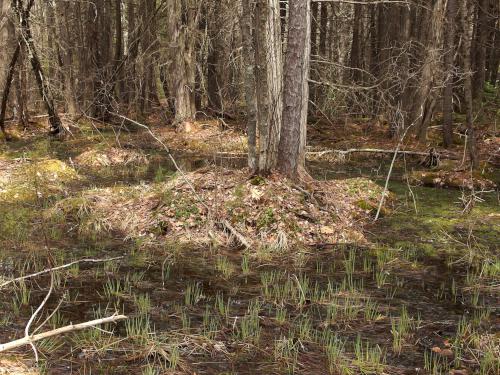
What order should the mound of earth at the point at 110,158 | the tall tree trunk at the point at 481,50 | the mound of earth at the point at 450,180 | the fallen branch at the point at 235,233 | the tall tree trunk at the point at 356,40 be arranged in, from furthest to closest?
the tall tree trunk at the point at 356,40
the tall tree trunk at the point at 481,50
the mound of earth at the point at 110,158
the mound of earth at the point at 450,180
the fallen branch at the point at 235,233

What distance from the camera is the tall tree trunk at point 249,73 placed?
9.35 metres

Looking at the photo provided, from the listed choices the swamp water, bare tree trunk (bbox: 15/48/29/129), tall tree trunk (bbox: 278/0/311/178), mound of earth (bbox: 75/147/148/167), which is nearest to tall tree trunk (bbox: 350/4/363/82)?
mound of earth (bbox: 75/147/148/167)

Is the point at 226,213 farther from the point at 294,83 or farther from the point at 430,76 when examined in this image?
the point at 430,76

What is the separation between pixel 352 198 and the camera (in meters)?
10.9

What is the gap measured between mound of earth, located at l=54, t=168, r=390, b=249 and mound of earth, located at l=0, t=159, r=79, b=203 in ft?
5.04

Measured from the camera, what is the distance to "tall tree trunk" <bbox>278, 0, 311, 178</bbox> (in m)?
9.20

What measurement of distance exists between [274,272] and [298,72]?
12.8 feet

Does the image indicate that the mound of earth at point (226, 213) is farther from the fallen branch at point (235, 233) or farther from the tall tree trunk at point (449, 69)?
the tall tree trunk at point (449, 69)

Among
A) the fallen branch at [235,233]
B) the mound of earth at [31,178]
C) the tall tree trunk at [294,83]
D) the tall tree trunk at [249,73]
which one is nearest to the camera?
the fallen branch at [235,233]

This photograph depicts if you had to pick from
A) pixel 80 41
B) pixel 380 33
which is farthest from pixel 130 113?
pixel 380 33

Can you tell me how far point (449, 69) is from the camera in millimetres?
15664

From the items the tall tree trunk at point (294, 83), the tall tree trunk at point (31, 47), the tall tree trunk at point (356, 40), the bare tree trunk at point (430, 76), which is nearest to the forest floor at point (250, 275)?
the tall tree trunk at point (294, 83)

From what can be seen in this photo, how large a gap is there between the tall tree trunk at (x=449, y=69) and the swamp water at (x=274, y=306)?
318 inches

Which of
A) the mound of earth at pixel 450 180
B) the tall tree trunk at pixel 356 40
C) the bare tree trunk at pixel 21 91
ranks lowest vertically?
the mound of earth at pixel 450 180
